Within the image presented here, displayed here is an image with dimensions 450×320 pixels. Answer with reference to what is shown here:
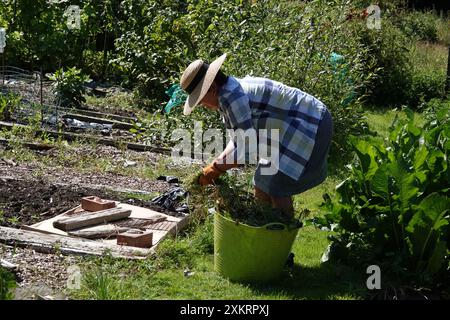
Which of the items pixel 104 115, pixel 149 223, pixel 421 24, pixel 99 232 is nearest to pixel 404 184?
pixel 149 223

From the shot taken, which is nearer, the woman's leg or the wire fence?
the woman's leg

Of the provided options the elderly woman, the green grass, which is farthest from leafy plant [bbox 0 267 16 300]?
the elderly woman

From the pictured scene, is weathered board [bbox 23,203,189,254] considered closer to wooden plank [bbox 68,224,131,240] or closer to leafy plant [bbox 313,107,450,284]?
wooden plank [bbox 68,224,131,240]

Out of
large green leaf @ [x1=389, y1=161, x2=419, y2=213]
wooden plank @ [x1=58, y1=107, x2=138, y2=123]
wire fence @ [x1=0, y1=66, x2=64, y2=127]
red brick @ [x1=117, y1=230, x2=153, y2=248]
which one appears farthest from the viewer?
wooden plank @ [x1=58, y1=107, x2=138, y2=123]

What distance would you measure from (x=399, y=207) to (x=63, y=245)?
2447 mm

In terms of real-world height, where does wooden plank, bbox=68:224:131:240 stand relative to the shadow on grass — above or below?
above

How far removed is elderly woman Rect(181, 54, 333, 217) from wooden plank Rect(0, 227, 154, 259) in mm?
766

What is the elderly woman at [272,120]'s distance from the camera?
5.14 metres

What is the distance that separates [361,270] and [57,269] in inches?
86.7

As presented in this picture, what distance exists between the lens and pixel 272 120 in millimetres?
5438

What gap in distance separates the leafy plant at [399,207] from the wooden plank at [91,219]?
5.43 feet

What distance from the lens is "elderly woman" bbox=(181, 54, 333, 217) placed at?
514 cm

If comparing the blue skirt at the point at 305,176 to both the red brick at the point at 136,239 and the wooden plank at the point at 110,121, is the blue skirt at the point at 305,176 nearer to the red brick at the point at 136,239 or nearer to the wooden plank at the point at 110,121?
the red brick at the point at 136,239

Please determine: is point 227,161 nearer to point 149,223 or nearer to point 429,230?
point 149,223
